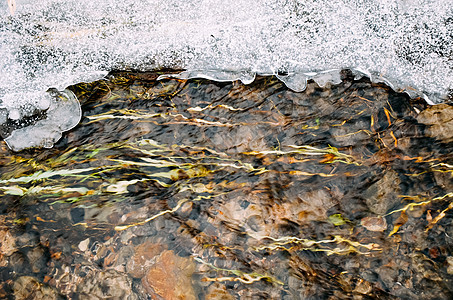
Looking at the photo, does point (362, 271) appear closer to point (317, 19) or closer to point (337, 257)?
point (337, 257)

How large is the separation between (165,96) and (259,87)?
0.55 metres

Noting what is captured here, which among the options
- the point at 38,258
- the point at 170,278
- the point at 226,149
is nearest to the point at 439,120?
the point at 226,149

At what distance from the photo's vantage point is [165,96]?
1785 mm

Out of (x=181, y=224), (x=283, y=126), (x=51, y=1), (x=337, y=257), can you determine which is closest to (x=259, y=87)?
(x=283, y=126)

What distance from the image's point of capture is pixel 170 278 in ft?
5.57

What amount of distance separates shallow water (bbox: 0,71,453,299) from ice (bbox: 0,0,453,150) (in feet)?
0.33

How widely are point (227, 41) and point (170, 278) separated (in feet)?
4.50

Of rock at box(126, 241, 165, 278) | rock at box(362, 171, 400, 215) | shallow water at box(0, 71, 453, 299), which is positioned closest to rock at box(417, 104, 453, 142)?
shallow water at box(0, 71, 453, 299)

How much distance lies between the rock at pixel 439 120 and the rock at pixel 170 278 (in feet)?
4.99

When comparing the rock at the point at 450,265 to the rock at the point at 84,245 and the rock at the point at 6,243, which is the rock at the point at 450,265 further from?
the rock at the point at 6,243

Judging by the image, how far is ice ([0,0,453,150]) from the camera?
1.66 metres

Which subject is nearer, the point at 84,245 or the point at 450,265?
the point at 450,265

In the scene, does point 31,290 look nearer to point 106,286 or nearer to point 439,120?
point 106,286

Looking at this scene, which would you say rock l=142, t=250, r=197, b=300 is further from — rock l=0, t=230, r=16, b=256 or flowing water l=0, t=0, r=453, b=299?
rock l=0, t=230, r=16, b=256
